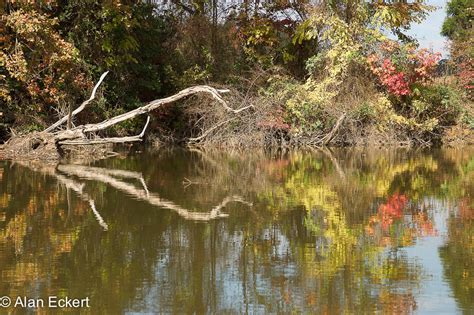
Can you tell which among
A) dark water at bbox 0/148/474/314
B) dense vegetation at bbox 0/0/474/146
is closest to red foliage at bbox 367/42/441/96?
dense vegetation at bbox 0/0/474/146

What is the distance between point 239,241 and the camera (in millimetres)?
9758

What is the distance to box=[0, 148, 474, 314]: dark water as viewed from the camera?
710 centimetres

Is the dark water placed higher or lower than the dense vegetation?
lower

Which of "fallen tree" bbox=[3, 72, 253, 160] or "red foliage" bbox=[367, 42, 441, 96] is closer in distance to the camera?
"fallen tree" bbox=[3, 72, 253, 160]

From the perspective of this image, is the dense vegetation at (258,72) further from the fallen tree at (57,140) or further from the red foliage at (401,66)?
the fallen tree at (57,140)

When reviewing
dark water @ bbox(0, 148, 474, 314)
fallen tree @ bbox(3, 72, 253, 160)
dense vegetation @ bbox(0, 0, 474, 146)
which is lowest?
dark water @ bbox(0, 148, 474, 314)

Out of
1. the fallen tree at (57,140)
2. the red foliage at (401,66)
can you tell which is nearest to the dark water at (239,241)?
the fallen tree at (57,140)

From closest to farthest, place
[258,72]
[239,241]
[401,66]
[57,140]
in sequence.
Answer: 1. [239,241]
2. [57,140]
3. [401,66]
4. [258,72]

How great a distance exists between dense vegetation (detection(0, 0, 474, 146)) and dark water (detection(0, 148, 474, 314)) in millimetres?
8828

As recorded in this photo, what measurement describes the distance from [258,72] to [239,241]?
2033 centimetres

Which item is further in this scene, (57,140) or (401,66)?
(401,66)

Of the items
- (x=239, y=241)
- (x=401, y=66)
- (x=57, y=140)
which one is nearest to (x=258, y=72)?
(x=401, y=66)

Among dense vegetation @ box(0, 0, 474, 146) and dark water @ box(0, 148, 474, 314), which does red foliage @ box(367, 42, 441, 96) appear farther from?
dark water @ box(0, 148, 474, 314)

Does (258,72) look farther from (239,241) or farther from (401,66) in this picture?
(239,241)
